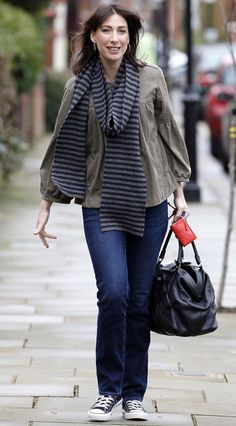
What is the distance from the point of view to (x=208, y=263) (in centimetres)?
1008

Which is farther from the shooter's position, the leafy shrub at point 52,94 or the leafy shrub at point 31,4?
the leafy shrub at point 52,94

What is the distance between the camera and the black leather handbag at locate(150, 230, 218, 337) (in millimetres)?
5254

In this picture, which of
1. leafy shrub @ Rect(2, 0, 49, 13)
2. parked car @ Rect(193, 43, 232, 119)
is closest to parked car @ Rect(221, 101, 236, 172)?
leafy shrub @ Rect(2, 0, 49, 13)

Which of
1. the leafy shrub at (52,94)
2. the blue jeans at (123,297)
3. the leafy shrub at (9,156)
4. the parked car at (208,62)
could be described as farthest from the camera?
the parked car at (208,62)

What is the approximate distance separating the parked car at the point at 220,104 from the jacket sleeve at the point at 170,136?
14317 mm

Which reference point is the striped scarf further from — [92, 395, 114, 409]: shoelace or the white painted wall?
the white painted wall

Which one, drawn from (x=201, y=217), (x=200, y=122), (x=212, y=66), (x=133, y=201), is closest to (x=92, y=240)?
(x=133, y=201)

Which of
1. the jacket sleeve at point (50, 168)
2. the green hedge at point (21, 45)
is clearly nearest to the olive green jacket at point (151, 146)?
the jacket sleeve at point (50, 168)

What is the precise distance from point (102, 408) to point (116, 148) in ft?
3.60

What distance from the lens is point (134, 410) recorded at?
17.5 feet

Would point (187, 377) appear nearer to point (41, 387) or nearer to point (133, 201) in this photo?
point (41, 387)

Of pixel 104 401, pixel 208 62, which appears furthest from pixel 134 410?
pixel 208 62

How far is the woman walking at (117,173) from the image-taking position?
17.0 ft

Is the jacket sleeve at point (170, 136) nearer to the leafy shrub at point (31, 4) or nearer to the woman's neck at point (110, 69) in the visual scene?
the woman's neck at point (110, 69)
